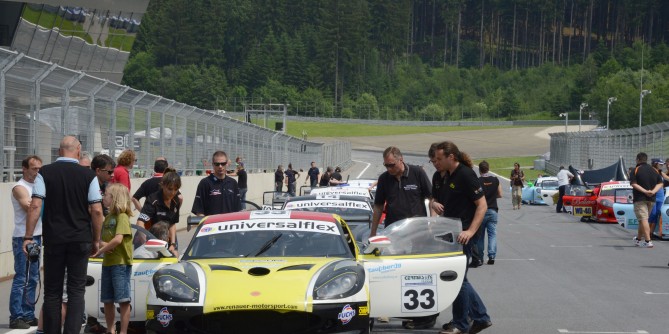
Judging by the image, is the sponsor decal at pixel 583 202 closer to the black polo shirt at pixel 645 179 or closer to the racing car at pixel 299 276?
the black polo shirt at pixel 645 179

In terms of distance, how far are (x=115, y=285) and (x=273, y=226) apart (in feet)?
4.55

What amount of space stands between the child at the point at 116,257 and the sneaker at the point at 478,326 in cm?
297

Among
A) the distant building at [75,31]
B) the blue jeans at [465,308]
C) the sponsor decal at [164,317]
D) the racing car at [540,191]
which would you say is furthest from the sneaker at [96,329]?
the racing car at [540,191]

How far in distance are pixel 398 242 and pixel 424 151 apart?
104518 millimetres

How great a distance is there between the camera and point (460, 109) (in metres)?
174

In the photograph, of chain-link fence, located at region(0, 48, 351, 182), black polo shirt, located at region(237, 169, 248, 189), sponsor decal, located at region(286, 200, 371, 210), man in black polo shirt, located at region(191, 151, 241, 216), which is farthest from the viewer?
black polo shirt, located at region(237, 169, 248, 189)

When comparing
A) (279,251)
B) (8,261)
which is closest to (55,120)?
(8,261)

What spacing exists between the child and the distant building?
2997 cm

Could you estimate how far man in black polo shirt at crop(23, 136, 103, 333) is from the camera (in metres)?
9.34

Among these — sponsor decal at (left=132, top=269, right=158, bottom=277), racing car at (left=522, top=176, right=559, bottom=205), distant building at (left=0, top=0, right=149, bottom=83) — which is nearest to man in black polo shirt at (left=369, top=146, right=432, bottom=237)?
sponsor decal at (left=132, top=269, right=158, bottom=277)

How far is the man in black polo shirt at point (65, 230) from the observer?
9344mm

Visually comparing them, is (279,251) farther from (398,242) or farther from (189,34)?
(189,34)

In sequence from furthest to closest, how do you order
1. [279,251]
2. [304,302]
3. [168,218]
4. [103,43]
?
[103,43] → [168,218] → [279,251] → [304,302]

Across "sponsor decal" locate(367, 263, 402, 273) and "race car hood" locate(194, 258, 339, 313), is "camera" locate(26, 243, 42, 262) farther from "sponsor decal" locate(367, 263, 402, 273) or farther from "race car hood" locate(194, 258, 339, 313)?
"sponsor decal" locate(367, 263, 402, 273)
